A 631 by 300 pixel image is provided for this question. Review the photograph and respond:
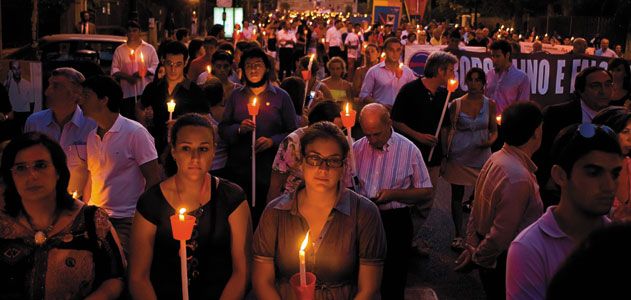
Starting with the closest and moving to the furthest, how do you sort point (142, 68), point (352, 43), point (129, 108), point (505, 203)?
point (505, 203)
point (142, 68)
point (129, 108)
point (352, 43)

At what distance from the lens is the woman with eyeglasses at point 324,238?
3939mm

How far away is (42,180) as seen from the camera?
397 centimetres

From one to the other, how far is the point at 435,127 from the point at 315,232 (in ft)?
13.8

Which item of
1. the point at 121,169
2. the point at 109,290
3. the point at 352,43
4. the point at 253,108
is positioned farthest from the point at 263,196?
the point at 352,43

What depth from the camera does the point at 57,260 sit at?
3850 millimetres

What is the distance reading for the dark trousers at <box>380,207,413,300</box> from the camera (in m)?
5.71

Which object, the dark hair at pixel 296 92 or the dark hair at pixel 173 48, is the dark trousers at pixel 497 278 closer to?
the dark hair at pixel 173 48

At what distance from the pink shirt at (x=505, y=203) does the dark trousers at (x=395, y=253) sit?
0.82m

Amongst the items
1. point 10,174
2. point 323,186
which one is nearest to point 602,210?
point 323,186

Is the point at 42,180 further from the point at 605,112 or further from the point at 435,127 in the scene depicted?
the point at 435,127

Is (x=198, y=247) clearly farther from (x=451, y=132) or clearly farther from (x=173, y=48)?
(x=451, y=132)

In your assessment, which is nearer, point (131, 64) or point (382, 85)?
point (382, 85)

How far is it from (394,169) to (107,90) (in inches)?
82.8

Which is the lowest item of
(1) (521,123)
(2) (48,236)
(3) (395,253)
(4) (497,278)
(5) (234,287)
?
(3) (395,253)
